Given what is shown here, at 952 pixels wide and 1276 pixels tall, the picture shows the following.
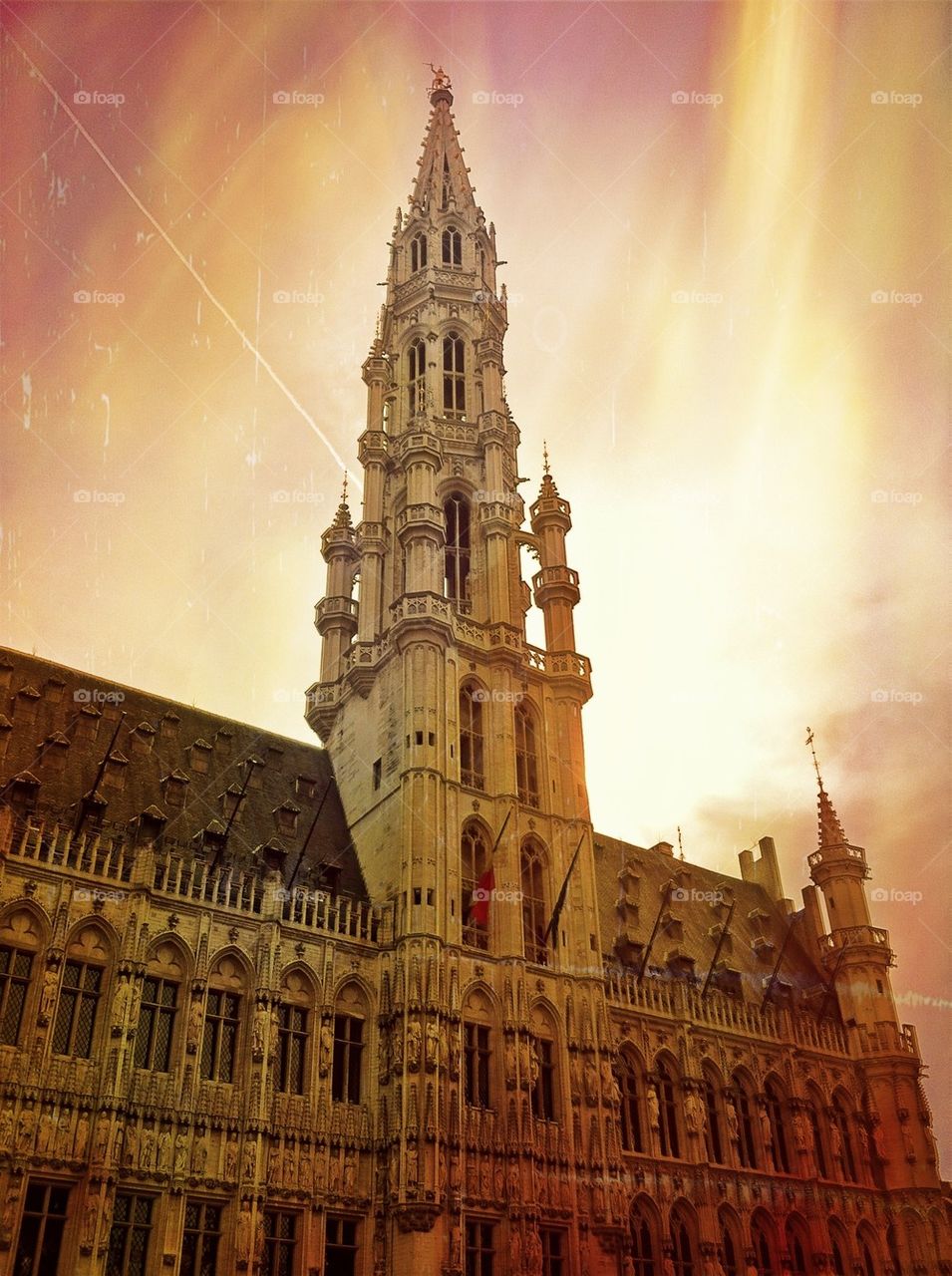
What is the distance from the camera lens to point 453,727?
4544 cm

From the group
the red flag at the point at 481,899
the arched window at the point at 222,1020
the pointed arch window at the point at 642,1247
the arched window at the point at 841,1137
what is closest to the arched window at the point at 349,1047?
the arched window at the point at 222,1020

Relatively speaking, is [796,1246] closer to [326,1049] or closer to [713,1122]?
[713,1122]

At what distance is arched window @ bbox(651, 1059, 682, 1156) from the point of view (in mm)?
45062

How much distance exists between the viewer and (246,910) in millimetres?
38281

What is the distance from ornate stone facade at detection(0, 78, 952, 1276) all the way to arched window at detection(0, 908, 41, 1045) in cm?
9

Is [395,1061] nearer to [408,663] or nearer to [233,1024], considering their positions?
[233,1024]

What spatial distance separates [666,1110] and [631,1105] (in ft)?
6.14

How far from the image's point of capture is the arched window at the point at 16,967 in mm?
32344

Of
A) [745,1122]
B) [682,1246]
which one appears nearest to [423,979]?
[682,1246]

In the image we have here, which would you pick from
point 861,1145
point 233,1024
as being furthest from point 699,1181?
point 233,1024

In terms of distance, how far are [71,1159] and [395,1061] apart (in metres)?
10.5

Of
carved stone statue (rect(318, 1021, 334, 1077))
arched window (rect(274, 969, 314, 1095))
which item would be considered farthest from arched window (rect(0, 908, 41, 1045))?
carved stone statue (rect(318, 1021, 334, 1077))

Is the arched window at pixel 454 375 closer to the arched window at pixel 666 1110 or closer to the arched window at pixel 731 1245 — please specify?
the arched window at pixel 666 1110

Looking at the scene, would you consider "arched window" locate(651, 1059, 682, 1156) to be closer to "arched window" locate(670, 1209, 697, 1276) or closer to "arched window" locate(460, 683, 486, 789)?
"arched window" locate(670, 1209, 697, 1276)
